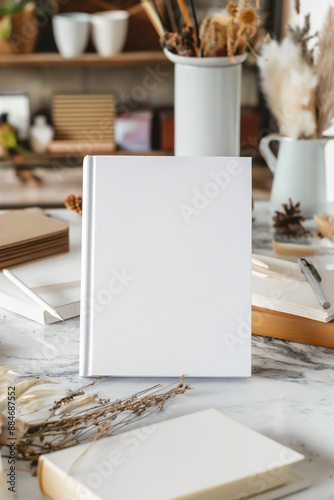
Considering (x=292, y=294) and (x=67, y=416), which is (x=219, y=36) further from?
(x=67, y=416)

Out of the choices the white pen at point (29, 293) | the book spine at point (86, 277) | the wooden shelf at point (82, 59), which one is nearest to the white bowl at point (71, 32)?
the wooden shelf at point (82, 59)

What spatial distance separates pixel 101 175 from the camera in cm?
81

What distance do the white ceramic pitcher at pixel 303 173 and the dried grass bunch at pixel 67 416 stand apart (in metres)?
0.86

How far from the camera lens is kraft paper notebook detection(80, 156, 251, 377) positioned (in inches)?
32.3

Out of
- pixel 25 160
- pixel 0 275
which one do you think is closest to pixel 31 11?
pixel 25 160

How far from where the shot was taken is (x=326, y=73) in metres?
1.46

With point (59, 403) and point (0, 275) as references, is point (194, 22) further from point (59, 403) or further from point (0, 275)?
point (59, 403)

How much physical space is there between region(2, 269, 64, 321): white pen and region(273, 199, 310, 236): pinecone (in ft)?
2.10

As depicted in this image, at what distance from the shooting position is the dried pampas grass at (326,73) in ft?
4.70

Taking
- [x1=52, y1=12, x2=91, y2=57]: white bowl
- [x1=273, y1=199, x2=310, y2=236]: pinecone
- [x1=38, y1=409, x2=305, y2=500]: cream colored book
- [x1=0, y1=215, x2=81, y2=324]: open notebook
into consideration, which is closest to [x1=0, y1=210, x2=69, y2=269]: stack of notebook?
[x1=0, y1=215, x2=81, y2=324]: open notebook

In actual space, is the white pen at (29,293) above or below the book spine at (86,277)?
below

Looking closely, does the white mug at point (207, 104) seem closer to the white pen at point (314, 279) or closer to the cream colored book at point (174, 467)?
the white pen at point (314, 279)

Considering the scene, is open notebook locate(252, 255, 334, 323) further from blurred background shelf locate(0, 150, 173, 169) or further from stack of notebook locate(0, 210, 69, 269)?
blurred background shelf locate(0, 150, 173, 169)

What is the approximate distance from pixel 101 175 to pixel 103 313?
0.17 m
